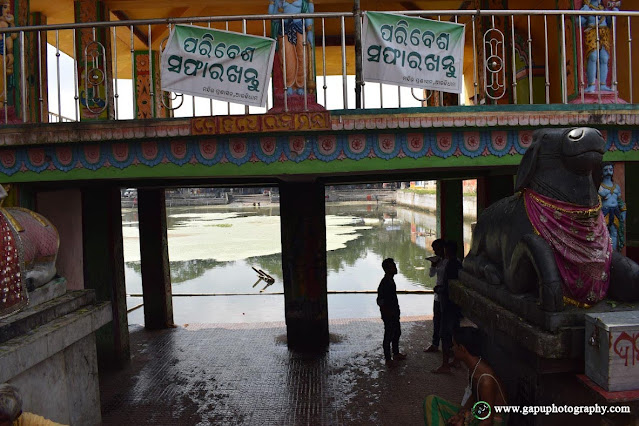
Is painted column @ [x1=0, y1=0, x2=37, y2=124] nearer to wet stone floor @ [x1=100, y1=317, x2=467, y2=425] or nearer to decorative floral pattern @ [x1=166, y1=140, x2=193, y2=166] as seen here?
decorative floral pattern @ [x1=166, y1=140, x2=193, y2=166]

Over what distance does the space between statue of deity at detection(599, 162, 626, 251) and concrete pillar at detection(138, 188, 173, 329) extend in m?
6.67

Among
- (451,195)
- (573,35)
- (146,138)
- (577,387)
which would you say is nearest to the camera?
(577,387)

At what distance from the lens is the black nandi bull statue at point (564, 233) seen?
3.27 meters

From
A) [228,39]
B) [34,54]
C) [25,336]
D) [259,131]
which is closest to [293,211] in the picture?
[259,131]

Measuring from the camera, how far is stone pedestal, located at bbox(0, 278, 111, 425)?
3.27 meters

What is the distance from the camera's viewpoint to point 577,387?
3.24 metres

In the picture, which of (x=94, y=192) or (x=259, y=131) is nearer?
(x=259, y=131)

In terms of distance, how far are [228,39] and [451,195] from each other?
22.0ft

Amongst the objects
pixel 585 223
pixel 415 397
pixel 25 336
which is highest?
pixel 585 223

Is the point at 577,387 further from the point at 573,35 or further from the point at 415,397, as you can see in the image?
the point at 573,35

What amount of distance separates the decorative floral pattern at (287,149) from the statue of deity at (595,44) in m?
0.60

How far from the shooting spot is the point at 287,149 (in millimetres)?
5148

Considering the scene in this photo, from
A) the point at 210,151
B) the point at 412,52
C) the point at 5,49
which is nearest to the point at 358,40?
the point at 412,52

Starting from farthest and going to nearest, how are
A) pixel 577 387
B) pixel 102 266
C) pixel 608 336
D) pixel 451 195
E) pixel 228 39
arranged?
pixel 451 195
pixel 102 266
pixel 228 39
pixel 577 387
pixel 608 336
